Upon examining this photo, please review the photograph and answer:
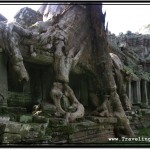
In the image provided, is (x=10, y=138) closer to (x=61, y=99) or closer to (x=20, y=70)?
(x=20, y=70)

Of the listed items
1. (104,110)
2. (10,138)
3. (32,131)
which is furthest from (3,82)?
(104,110)

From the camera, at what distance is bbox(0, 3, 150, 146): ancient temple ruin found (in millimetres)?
8281

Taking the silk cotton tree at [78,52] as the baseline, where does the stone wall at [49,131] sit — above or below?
below

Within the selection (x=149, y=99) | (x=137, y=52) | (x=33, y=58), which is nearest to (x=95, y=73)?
(x=33, y=58)

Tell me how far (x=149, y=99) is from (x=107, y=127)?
12.2 m

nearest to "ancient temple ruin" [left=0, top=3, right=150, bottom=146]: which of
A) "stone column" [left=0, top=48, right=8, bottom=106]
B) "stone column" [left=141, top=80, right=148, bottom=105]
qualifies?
"stone column" [left=0, top=48, right=8, bottom=106]

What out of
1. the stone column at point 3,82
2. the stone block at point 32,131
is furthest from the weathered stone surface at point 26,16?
the stone block at point 32,131

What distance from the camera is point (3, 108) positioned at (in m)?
8.62

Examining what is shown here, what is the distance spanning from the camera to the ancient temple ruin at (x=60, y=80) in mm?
8281

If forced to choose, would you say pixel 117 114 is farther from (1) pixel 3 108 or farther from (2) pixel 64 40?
(1) pixel 3 108

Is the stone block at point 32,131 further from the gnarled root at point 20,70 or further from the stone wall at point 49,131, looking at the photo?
the gnarled root at point 20,70

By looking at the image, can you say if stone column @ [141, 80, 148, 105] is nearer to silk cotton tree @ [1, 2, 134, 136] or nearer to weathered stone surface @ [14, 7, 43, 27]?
silk cotton tree @ [1, 2, 134, 136]

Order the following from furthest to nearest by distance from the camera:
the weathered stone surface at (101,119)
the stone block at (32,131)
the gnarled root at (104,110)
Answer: the gnarled root at (104,110), the weathered stone surface at (101,119), the stone block at (32,131)

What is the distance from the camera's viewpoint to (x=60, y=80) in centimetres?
1038
